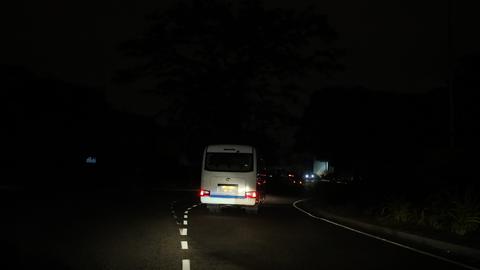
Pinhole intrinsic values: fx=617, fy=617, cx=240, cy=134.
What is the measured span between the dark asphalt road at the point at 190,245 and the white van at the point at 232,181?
192 cm

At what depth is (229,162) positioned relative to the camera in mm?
22062

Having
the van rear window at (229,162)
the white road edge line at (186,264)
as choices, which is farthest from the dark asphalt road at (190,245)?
the van rear window at (229,162)

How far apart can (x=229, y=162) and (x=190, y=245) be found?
9.56 m

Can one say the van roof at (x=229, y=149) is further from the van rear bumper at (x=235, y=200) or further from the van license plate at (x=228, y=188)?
the van rear bumper at (x=235, y=200)

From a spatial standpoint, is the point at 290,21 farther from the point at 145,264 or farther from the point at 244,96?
the point at 145,264

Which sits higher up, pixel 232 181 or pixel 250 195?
pixel 232 181

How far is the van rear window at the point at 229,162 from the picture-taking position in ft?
71.1

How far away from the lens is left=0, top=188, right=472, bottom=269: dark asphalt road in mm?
10242

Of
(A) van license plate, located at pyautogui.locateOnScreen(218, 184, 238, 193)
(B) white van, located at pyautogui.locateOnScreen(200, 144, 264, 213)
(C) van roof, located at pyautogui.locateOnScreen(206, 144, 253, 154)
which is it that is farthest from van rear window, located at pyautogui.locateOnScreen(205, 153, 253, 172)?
(A) van license plate, located at pyautogui.locateOnScreen(218, 184, 238, 193)

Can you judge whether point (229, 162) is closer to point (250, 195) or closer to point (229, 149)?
point (229, 149)

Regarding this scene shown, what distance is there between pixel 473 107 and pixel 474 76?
362 centimetres

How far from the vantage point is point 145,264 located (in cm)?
1003

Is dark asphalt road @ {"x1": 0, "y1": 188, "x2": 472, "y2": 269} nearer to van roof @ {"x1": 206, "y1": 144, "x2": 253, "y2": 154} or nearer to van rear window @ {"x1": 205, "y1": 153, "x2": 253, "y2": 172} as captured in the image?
van rear window @ {"x1": 205, "y1": 153, "x2": 253, "y2": 172}

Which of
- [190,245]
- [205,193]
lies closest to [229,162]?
[205,193]
